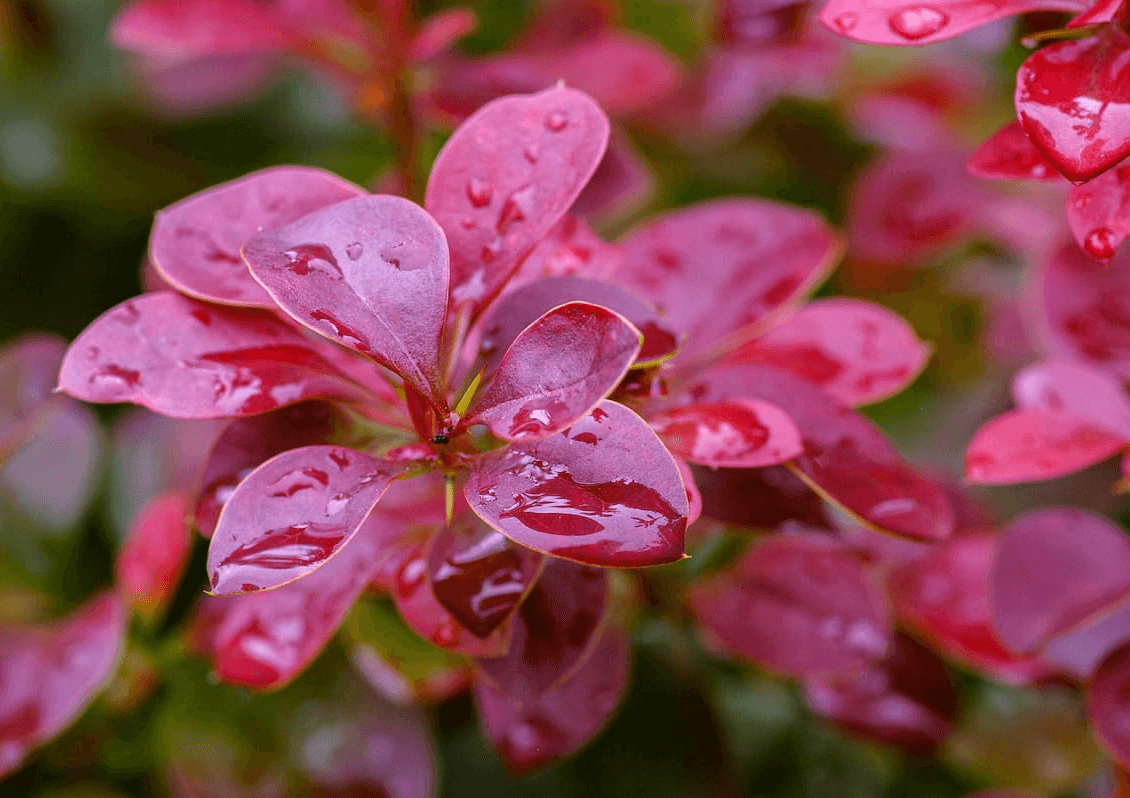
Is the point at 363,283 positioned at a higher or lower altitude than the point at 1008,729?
higher

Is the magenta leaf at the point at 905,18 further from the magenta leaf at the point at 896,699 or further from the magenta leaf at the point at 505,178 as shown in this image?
the magenta leaf at the point at 896,699

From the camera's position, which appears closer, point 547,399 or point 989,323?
point 547,399

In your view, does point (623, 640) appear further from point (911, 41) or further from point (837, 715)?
point (911, 41)

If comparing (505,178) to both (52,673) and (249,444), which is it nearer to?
(249,444)

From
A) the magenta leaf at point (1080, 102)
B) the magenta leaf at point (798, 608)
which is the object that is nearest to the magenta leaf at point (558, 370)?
the magenta leaf at point (1080, 102)

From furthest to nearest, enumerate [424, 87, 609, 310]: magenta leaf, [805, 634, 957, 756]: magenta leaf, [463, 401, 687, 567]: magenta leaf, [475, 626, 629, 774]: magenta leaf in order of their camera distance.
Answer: [805, 634, 957, 756]: magenta leaf → [475, 626, 629, 774]: magenta leaf → [424, 87, 609, 310]: magenta leaf → [463, 401, 687, 567]: magenta leaf

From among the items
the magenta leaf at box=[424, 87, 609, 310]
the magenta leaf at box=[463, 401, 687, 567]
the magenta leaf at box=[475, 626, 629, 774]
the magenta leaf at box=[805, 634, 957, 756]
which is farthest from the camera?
the magenta leaf at box=[805, 634, 957, 756]

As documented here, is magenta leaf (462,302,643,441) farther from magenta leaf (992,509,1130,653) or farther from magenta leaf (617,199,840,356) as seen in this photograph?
magenta leaf (992,509,1130,653)

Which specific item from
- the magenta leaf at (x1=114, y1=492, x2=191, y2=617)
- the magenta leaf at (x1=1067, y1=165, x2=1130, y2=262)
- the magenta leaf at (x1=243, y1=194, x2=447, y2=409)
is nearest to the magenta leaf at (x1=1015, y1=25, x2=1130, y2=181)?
the magenta leaf at (x1=1067, y1=165, x2=1130, y2=262)

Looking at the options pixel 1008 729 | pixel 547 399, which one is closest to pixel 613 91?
pixel 547 399
